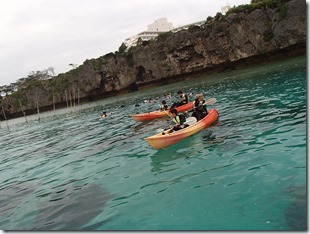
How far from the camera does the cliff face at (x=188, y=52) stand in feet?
164

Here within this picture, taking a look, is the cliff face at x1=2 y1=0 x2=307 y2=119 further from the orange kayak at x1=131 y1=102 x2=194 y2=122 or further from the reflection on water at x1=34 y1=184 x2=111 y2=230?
the reflection on water at x1=34 y1=184 x2=111 y2=230

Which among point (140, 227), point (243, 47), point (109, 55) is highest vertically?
point (109, 55)

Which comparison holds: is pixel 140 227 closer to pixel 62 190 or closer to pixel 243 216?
pixel 243 216

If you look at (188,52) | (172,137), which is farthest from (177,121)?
(188,52)

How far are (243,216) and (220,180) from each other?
6.65 feet

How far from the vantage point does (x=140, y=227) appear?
6.88 metres

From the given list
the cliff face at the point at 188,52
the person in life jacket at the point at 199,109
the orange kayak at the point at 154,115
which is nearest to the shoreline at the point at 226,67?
the cliff face at the point at 188,52

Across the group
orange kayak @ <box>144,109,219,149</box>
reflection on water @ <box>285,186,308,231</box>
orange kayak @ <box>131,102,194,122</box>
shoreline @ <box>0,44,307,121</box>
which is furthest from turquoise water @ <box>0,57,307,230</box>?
shoreline @ <box>0,44,307,121</box>

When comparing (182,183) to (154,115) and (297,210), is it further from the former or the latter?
(154,115)

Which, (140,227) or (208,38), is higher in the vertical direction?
(208,38)

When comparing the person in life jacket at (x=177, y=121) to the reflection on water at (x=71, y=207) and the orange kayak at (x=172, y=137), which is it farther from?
the reflection on water at (x=71, y=207)

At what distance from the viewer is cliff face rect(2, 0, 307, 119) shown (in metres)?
50.1

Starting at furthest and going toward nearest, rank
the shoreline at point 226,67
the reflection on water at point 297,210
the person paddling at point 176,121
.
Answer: the shoreline at point 226,67 → the person paddling at point 176,121 → the reflection on water at point 297,210

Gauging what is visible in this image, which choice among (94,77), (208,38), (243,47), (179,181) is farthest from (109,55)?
(179,181)
